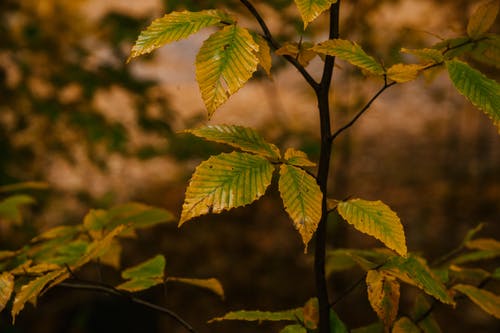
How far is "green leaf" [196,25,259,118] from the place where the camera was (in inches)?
29.6

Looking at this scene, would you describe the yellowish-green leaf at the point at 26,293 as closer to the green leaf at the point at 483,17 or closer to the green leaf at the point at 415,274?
the green leaf at the point at 415,274

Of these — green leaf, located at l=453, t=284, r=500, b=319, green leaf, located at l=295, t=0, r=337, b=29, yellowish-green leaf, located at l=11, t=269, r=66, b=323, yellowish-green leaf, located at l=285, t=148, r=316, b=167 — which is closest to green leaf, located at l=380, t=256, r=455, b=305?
green leaf, located at l=453, t=284, r=500, b=319

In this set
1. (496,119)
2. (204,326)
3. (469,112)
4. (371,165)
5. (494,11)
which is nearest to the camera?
(496,119)

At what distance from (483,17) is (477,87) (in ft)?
0.81

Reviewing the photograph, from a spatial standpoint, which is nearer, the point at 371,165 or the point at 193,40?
the point at 371,165

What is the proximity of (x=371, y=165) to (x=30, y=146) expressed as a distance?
206 inches

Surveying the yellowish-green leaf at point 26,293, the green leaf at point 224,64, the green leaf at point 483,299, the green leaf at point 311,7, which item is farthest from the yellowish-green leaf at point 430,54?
the yellowish-green leaf at point 26,293

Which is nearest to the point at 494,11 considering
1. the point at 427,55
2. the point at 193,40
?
the point at 427,55

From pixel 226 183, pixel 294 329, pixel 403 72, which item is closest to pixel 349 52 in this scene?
pixel 403 72

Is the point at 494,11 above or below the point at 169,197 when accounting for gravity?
above

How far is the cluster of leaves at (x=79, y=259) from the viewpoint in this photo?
0.90m

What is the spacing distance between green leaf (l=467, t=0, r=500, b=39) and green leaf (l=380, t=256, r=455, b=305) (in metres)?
0.49

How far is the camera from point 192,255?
532 cm

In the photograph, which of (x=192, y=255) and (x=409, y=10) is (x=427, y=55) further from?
(x=409, y=10)
